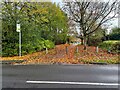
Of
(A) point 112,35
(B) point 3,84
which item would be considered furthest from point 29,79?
(A) point 112,35

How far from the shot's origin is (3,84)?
19.1 ft

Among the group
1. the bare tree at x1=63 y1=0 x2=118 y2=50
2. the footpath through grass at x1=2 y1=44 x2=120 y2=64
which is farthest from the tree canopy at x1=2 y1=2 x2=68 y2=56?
the bare tree at x1=63 y1=0 x2=118 y2=50

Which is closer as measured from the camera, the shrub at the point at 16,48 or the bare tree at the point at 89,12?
the shrub at the point at 16,48

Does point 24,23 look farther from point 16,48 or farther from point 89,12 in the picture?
point 89,12

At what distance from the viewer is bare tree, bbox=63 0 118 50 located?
1642 centimetres

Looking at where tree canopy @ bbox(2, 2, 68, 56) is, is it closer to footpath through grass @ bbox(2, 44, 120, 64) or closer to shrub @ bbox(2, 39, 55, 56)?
shrub @ bbox(2, 39, 55, 56)

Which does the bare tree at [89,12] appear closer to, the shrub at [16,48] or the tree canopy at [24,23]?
the tree canopy at [24,23]

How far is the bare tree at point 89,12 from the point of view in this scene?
16.4 meters

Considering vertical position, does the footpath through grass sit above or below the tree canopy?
below

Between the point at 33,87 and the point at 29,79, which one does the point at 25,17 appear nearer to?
the point at 29,79

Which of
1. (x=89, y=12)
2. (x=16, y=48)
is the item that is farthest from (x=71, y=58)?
(x=89, y=12)

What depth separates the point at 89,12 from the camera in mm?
17078

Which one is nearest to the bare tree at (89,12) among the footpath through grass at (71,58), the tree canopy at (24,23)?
the tree canopy at (24,23)

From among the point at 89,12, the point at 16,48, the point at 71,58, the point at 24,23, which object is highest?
the point at 89,12
